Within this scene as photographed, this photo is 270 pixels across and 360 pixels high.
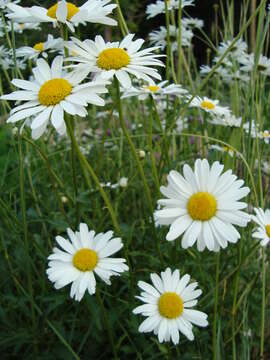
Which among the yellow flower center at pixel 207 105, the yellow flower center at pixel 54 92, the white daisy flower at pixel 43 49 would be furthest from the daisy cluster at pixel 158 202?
the yellow flower center at pixel 207 105

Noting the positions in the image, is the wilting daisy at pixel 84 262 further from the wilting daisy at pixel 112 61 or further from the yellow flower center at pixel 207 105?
the yellow flower center at pixel 207 105

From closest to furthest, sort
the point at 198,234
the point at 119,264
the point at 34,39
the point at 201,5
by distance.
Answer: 1. the point at 198,234
2. the point at 119,264
3. the point at 34,39
4. the point at 201,5

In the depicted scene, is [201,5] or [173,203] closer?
[173,203]

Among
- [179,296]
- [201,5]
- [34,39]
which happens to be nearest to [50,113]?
[179,296]

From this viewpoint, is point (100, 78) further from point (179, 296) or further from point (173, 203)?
point (179, 296)

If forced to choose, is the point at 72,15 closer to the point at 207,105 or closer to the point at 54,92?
the point at 54,92

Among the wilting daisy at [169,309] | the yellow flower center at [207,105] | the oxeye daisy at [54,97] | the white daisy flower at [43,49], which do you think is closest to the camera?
the oxeye daisy at [54,97]

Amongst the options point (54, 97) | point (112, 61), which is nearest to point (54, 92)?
point (54, 97)
